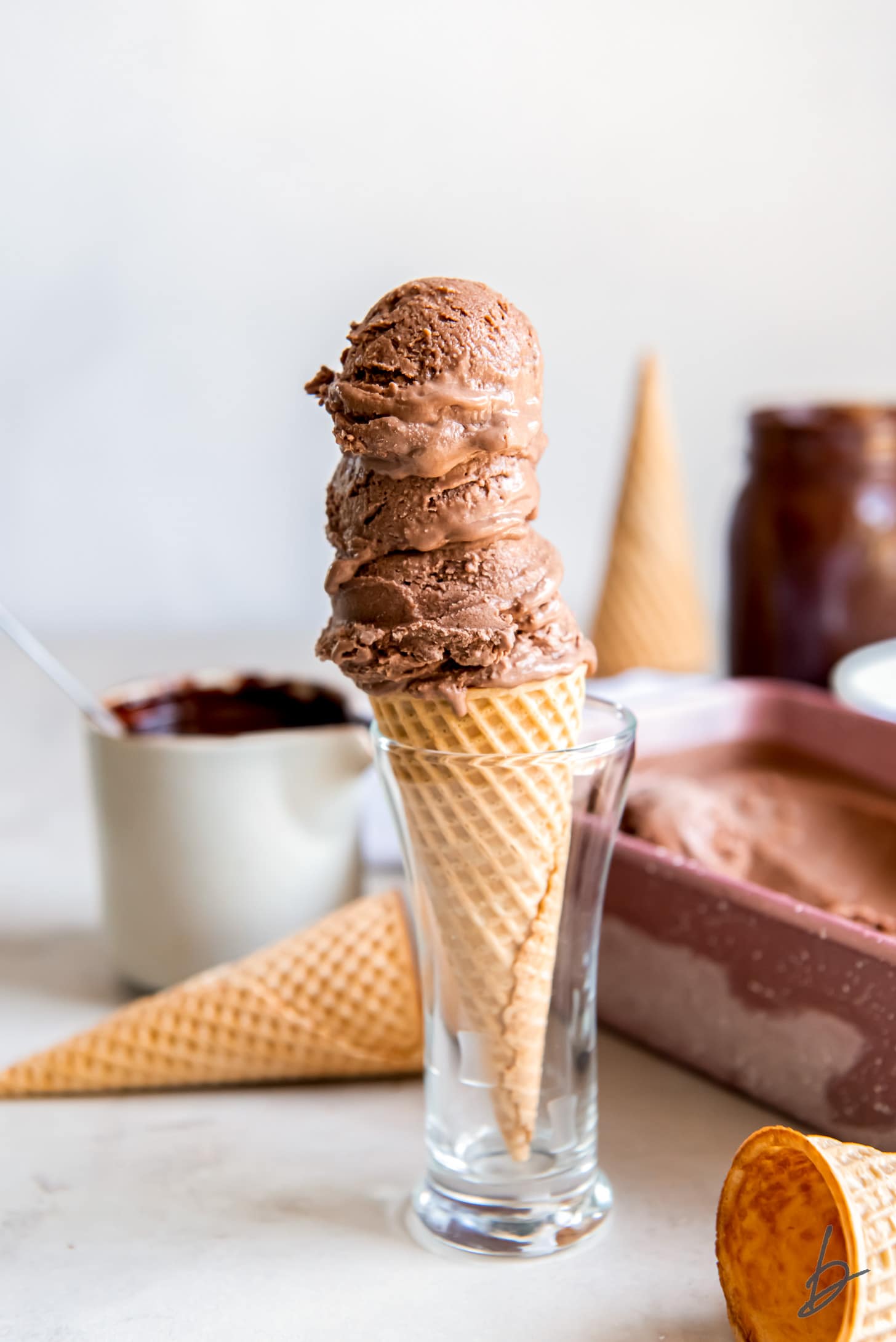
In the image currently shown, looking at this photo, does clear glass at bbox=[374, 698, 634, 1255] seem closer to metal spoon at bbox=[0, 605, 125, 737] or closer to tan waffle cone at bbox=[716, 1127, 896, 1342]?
tan waffle cone at bbox=[716, 1127, 896, 1342]

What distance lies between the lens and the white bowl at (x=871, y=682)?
1288mm

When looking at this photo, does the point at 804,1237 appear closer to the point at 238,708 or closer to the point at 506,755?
the point at 506,755

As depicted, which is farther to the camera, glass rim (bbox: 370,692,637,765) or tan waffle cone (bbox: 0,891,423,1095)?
tan waffle cone (bbox: 0,891,423,1095)

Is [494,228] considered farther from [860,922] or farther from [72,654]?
[860,922]

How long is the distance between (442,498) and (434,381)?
0.22 feet

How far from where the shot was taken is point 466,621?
0.79 metres

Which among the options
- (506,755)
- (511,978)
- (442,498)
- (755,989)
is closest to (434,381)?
(442,498)

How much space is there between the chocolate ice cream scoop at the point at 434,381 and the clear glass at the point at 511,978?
0.18 meters

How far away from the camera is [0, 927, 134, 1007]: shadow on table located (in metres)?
1.21

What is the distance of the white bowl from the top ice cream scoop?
56 centimetres

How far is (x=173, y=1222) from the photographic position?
35.1 inches

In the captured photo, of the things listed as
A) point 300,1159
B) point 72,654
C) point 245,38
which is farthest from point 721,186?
point 300,1159

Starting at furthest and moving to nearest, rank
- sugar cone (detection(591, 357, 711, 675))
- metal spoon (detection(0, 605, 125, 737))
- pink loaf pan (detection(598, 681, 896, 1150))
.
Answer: sugar cone (detection(591, 357, 711, 675))
metal spoon (detection(0, 605, 125, 737))
pink loaf pan (detection(598, 681, 896, 1150))

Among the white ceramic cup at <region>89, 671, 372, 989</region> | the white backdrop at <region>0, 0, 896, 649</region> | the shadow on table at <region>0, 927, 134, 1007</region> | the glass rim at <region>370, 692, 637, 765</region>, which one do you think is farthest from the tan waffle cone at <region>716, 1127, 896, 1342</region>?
the white backdrop at <region>0, 0, 896, 649</region>
